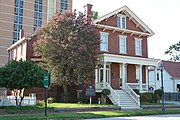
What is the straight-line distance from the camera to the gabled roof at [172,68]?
5600 centimetres

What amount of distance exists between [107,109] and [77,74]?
16.2 feet

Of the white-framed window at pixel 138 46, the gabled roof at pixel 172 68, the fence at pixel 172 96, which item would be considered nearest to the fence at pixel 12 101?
the white-framed window at pixel 138 46

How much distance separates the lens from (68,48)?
27609 mm

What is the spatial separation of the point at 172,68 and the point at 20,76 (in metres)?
41.6

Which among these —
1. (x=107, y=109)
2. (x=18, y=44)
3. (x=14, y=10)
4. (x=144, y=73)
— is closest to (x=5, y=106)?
(x=107, y=109)

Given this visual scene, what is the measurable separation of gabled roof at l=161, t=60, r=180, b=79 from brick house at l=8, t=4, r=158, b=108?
2091 cm

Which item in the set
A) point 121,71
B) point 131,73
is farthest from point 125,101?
point 131,73

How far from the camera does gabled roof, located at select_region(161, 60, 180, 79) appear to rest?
56000mm

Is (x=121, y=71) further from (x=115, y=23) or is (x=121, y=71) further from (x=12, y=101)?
(x=12, y=101)

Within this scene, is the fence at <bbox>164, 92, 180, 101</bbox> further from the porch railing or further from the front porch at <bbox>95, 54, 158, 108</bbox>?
the porch railing

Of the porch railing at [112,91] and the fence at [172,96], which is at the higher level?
the porch railing at [112,91]

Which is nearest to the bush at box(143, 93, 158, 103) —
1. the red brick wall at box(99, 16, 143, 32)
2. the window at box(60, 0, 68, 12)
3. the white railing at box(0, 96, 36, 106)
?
the red brick wall at box(99, 16, 143, 32)

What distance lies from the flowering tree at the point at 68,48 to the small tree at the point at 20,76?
4.60 meters

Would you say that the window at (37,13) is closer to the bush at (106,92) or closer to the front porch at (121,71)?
the front porch at (121,71)
